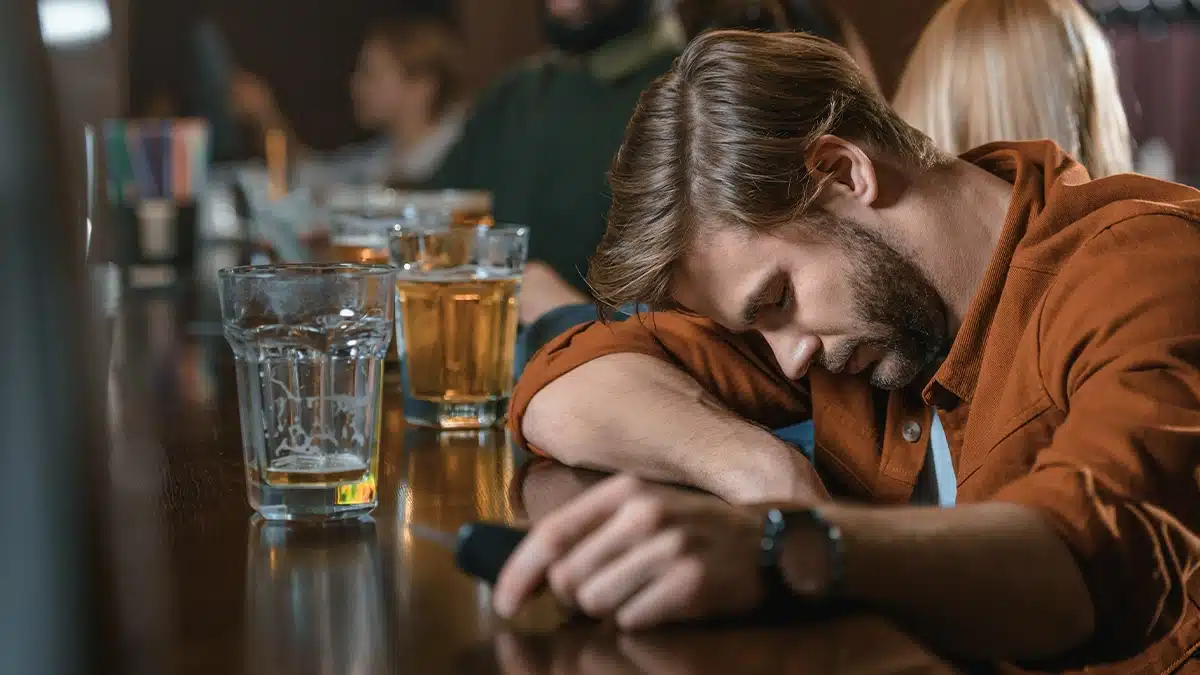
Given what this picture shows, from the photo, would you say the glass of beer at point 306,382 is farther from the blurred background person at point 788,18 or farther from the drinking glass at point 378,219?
the blurred background person at point 788,18

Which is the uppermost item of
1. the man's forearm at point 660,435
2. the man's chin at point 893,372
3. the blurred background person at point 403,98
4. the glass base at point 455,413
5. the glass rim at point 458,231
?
the glass rim at point 458,231

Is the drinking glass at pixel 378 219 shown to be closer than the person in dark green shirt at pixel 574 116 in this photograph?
Yes

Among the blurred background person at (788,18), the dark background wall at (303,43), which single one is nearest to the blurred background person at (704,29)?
the blurred background person at (788,18)

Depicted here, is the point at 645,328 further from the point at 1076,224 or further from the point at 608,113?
the point at 608,113

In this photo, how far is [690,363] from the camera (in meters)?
1.10

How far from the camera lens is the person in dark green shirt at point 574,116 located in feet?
8.75

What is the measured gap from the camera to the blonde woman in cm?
155

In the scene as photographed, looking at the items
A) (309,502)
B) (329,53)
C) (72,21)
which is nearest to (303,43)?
(329,53)

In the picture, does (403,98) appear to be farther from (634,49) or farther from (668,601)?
(668,601)

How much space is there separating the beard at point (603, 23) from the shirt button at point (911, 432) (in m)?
1.80

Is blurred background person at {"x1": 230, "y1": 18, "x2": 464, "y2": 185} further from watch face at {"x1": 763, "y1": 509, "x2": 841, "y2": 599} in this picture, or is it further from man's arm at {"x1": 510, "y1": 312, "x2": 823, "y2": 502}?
watch face at {"x1": 763, "y1": 509, "x2": 841, "y2": 599}

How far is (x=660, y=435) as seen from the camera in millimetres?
939

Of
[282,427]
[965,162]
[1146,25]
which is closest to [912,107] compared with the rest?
[965,162]

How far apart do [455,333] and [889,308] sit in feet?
1.11
